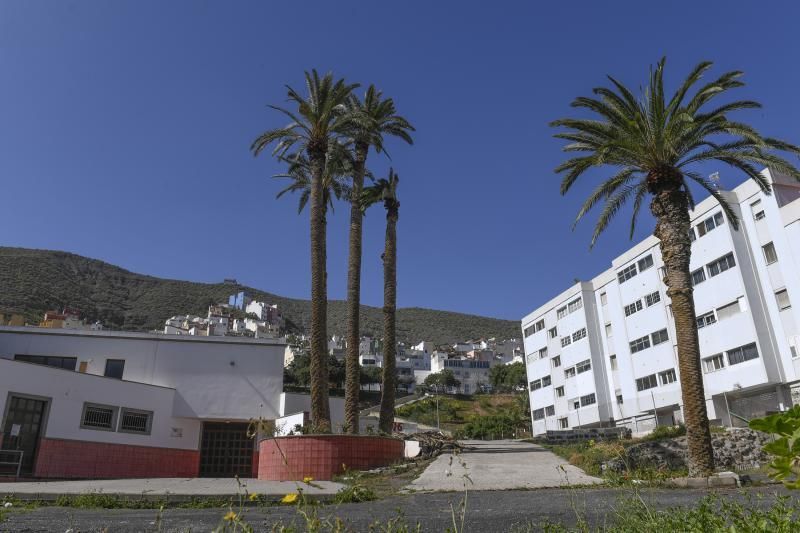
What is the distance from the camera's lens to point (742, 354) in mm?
35125

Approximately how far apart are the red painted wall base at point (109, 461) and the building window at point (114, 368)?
4.52 metres

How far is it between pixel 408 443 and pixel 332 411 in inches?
382

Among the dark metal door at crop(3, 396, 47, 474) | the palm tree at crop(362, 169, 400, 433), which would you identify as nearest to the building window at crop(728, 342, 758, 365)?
the palm tree at crop(362, 169, 400, 433)

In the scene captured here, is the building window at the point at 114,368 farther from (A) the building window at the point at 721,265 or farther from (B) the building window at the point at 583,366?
(B) the building window at the point at 583,366

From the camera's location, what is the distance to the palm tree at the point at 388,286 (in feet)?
86.3

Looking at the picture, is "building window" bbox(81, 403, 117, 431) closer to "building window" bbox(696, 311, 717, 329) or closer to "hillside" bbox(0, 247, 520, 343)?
"building window" bbox(696, 311, 717, 329)

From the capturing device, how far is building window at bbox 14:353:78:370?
98.1 ft

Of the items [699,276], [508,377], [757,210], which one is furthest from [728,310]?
[508,377]

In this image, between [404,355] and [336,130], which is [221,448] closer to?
[336,130]

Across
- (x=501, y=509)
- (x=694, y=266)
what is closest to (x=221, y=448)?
(x=501, y=509)

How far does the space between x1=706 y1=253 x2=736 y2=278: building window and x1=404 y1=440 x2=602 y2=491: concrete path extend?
67.1ft

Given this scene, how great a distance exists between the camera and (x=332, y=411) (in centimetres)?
3375

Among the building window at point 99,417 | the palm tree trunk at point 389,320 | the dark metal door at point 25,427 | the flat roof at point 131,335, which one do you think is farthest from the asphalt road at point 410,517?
the flat roof at point 131,335

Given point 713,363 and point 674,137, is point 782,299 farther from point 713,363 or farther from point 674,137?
point 674,137
